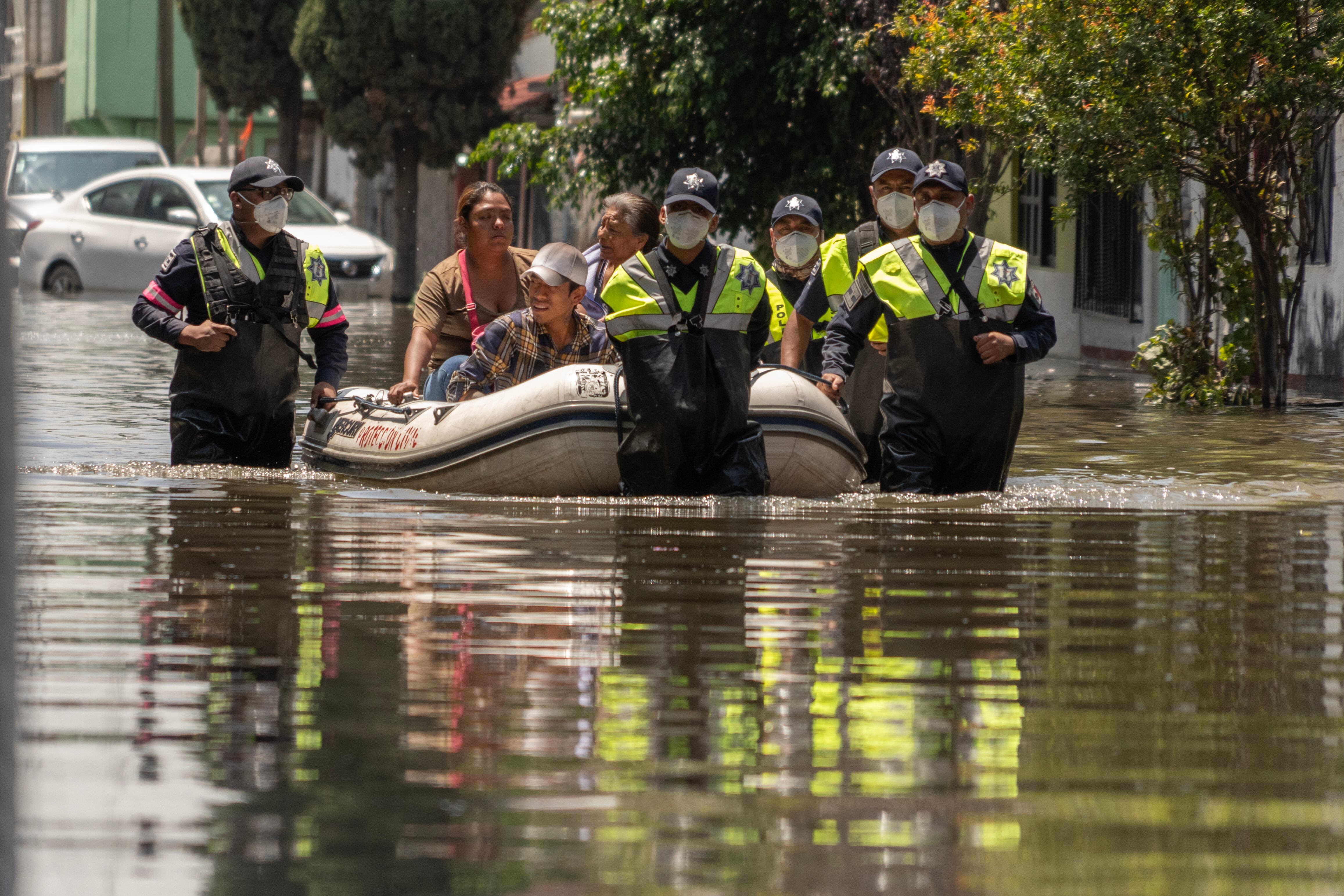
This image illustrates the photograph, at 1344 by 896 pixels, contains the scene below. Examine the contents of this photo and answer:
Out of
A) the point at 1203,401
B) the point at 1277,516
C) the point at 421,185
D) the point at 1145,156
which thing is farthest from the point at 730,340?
the point at 421,185

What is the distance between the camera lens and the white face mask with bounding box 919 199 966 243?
331 inches

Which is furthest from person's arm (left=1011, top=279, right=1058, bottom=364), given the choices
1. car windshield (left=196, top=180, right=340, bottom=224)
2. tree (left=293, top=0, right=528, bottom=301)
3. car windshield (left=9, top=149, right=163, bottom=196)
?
tree (left=293, top=0, right=528, bottom=301)

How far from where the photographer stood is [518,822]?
12.3 ft

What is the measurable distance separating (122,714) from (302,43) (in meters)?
33.8

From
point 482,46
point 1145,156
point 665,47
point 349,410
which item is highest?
point 482,46

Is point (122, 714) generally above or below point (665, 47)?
below

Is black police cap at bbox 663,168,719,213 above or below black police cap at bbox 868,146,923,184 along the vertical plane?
below

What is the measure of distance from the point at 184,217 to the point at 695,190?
18888 mm

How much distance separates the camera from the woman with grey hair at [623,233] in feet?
30.3

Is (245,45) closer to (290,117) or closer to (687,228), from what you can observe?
(290,117)

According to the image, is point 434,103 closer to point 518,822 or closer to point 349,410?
point 349,410

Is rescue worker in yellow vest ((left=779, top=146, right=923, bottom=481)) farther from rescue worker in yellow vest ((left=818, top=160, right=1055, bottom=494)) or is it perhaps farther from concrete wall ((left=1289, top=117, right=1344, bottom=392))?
concrete wall ((left=1289, top=117, right=1344, bottom=392))

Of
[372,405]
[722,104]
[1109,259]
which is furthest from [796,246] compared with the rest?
[1109,259]

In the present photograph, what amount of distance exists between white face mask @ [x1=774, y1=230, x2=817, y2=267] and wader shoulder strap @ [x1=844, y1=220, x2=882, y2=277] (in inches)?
23.6
